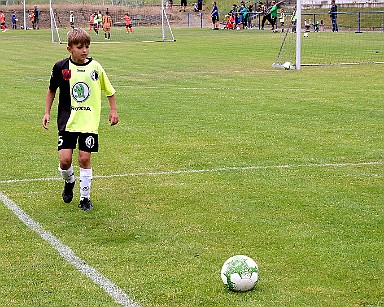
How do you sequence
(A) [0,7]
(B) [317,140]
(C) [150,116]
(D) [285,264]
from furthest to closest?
(A) [0,7]
(C) [150,116]
(B) [317,140]
(D) [285,264]

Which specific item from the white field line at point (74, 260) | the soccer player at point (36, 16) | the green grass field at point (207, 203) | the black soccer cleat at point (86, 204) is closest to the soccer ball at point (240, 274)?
the green grass field at point (207, 203)

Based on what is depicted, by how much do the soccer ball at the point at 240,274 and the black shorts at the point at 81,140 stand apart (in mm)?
2785

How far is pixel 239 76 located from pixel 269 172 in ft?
44.2

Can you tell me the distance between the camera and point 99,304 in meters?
5.54

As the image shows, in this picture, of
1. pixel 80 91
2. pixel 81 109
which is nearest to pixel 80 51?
pixel 80 91

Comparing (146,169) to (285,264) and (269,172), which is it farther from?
(285,264)

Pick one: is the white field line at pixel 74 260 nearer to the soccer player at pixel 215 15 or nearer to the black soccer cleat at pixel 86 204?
the black soccer cleat at pixel 86 204

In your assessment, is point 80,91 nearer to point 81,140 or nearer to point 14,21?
point 81,140

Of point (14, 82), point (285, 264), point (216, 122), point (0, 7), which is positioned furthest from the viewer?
point (0, 7)

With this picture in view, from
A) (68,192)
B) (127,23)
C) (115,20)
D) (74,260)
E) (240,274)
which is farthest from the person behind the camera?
(115,20)

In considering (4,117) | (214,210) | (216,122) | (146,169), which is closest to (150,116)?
(216,122)

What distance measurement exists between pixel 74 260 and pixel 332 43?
34.8 meters

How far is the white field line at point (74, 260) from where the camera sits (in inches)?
223

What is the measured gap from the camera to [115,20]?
57656 mm
